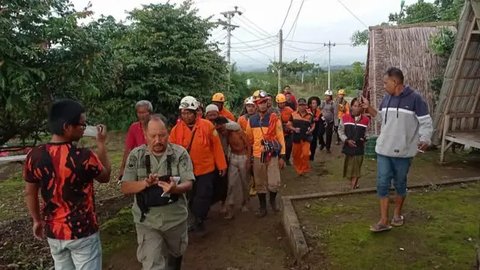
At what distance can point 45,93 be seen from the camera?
4.87 m

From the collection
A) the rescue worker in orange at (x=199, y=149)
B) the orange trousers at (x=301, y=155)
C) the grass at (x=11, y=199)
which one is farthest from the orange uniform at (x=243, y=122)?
the grass at (x=11, y=199)

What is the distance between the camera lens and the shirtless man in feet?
20.4

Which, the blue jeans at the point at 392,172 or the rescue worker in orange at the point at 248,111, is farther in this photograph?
the rescue worker in orange at the point at 248,111

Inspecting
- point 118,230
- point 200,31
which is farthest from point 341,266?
point 200,31

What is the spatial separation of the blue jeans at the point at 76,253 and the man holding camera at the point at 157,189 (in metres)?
0.55

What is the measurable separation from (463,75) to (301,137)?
396 cm

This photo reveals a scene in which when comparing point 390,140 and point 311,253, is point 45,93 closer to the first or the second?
point 311,253

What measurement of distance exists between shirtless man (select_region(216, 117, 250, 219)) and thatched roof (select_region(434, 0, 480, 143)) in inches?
227

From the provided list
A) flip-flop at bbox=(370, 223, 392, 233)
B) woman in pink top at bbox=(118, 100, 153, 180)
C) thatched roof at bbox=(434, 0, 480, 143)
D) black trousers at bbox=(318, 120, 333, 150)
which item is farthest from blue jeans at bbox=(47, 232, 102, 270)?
black trousers at bbox=(318, 120, 333, 150)

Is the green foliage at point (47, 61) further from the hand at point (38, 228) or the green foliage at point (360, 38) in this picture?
the green foliage at point (360, 38)

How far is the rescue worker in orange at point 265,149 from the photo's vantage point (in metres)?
6.28

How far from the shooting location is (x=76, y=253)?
3123mm

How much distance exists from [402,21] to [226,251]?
23.0 metres

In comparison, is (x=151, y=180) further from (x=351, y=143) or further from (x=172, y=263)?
(x=351, y=143)
